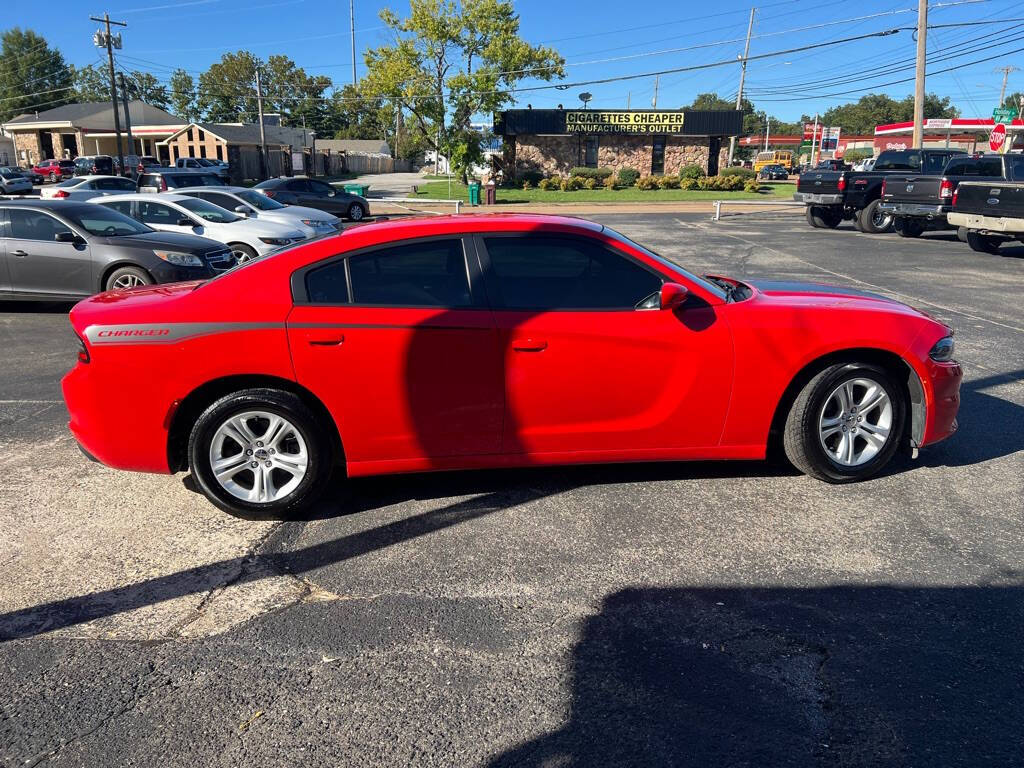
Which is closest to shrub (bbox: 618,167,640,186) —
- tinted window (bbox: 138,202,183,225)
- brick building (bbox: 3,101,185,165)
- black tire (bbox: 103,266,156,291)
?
tinted window (bbox: 138,202,183,225)

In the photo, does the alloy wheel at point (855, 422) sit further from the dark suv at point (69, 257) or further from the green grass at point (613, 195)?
the green grass at point (613, 195)

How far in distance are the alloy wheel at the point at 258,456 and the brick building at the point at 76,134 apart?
2867 inches

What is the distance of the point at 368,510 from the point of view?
4.45m

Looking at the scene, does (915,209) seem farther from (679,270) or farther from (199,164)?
(199,164)

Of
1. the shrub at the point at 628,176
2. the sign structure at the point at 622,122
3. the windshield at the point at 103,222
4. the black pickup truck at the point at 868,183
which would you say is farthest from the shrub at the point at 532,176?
the windshield at the point at 103,222

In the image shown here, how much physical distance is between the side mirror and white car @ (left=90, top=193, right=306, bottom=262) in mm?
9953

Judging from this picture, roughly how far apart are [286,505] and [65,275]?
297 inches

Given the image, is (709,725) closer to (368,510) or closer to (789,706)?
(789,706)

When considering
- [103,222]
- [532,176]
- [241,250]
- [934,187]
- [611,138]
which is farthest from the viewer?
[611,138]

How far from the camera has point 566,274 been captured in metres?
4.40

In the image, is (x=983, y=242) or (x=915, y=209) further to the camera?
(x=915, y=209)

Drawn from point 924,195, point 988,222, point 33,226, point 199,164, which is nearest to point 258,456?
point 33,226

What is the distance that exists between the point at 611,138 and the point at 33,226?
4385cm

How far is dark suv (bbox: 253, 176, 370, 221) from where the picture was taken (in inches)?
1063
